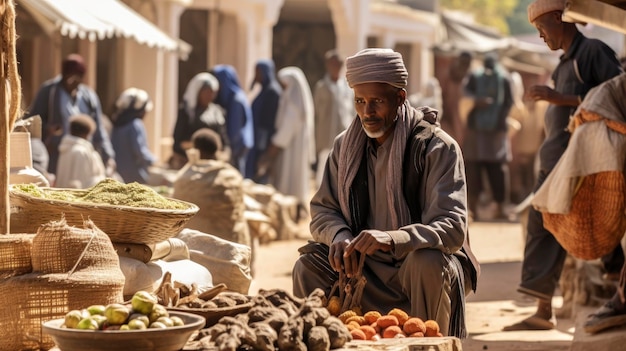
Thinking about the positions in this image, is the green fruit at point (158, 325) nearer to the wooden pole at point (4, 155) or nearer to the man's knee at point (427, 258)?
the man's knee at point (427, 258)

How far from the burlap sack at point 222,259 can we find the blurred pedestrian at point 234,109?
894 centimetres

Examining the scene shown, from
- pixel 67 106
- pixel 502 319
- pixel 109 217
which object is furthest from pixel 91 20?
pixel 109 217

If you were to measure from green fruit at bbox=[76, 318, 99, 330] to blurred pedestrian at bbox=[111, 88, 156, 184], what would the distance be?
1026cm

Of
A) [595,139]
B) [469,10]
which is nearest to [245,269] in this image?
[595,139]

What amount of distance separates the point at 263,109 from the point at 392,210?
1257 centimetres

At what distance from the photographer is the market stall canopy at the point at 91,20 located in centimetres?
1409

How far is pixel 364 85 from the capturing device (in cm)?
602

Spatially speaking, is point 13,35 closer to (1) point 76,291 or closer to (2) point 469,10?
(1) point 76,291

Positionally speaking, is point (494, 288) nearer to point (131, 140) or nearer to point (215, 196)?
point (215, 196)

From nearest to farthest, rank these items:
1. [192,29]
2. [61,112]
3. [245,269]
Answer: [245,269] → [61,112] → [192,29]

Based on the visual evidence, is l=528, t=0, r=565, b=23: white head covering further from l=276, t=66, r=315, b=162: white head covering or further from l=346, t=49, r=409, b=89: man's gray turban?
l=276, t=66, r=315, b=162: white head covering

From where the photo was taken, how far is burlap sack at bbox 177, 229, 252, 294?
7.42 m

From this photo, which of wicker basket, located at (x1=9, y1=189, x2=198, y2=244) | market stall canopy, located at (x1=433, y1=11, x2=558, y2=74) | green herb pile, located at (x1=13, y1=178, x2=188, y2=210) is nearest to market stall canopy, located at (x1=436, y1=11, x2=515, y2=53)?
market stall canopy, located at (x1=433, y1=11, x2=558, y2=74)

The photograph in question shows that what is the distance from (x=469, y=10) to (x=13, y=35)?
6699cm
